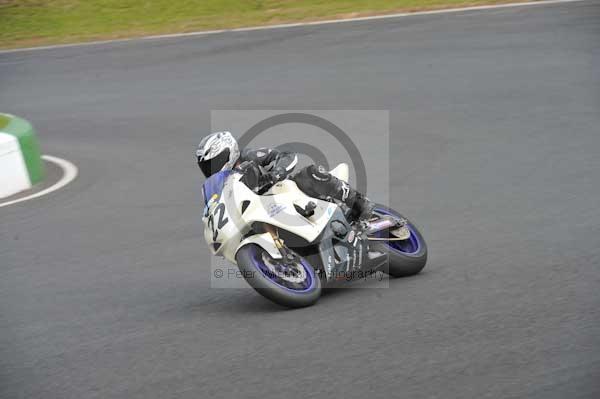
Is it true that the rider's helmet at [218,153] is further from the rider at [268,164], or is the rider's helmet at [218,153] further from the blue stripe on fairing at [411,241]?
the blue stripe on fairing at [411,241]

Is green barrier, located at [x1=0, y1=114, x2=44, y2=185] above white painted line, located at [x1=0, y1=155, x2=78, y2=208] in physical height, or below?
above

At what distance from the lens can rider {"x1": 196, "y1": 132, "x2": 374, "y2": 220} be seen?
6320 millimetres

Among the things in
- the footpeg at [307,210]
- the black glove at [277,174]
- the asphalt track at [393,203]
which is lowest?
the asphalt track at [393,203]

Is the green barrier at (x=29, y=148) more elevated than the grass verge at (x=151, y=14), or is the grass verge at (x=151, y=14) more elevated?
the green barrier at (x=29, y=148)

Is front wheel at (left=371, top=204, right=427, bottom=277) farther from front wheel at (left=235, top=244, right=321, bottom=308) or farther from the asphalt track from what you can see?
front wheel at (left=235, top=244, right=321, bottom=308)

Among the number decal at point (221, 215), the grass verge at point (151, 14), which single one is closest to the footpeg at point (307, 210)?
the number decal at point (221, 215)

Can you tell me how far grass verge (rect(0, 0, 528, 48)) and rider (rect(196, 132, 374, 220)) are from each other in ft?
45.1

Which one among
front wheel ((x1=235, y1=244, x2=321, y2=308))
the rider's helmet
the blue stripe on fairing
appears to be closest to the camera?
front wheel ((x1=235, y1=244, x2=321, y2=308))

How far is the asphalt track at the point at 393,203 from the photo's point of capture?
509cm

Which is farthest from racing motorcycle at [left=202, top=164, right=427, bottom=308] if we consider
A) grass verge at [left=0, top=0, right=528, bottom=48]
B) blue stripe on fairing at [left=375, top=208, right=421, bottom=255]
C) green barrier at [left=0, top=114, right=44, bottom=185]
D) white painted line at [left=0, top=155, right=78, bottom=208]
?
grass verge at [left=0, top=0, right=528, bottom=48]

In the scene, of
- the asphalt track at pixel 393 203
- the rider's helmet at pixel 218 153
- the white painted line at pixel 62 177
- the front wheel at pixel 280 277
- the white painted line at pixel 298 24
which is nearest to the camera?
the asphalt track at pixel 393 203

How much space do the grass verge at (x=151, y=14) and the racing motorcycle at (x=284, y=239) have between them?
13860 mm

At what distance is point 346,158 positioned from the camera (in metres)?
11.6

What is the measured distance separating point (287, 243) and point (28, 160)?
5905 millimetres
